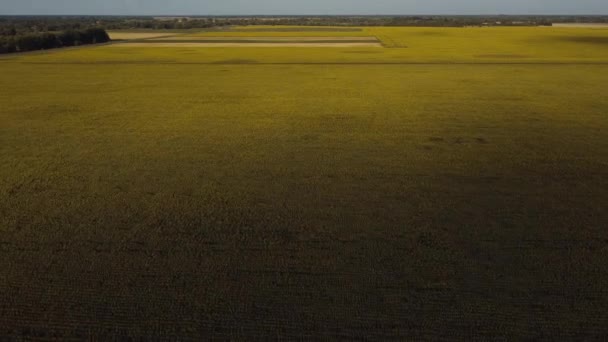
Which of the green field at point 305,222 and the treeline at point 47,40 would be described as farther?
the treeline at point 47,40

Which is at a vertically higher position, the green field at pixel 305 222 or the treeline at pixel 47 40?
the treeline at pixel 47 40

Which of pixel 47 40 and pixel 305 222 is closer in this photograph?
pixel 305 222

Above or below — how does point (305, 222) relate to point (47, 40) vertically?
below

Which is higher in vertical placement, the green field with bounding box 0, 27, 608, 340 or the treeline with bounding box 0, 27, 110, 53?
the treeline with bounding box 0, 27, 110, 53

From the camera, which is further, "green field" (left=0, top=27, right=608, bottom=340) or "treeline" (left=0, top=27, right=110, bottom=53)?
"treeline" (left=0, top=27, right=110, bottom=53)
